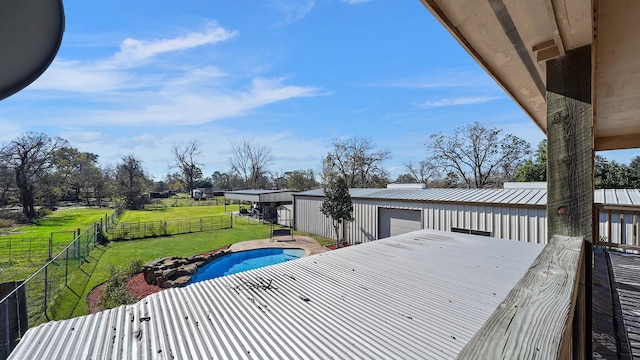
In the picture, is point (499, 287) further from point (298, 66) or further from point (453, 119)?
point (453, 119)

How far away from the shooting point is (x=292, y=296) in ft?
8.14

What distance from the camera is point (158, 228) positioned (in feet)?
59.3

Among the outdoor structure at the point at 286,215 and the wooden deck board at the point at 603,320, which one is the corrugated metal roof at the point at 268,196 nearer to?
the outdoor structure at the point at 286,215

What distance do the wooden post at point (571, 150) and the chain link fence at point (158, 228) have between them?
19364 mm

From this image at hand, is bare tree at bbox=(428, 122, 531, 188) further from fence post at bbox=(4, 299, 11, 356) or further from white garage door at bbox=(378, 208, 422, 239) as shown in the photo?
fence post at bbox=(4, 299, 11, 356)

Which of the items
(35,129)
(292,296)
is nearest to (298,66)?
(292,296)

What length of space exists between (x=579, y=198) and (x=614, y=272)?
3676mm

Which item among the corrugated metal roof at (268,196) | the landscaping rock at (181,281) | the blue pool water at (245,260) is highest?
the corrugated metal roof at (268,196)

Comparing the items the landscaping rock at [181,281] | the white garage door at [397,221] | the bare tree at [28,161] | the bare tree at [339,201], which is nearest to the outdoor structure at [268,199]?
the bare tree at [339,201]

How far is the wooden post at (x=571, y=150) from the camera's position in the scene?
1.67 meters

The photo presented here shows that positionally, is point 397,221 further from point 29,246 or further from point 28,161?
point 28,161

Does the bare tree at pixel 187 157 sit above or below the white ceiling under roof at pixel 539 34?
above

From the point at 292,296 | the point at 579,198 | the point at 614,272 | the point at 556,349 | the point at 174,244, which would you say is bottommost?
the point at 174,244

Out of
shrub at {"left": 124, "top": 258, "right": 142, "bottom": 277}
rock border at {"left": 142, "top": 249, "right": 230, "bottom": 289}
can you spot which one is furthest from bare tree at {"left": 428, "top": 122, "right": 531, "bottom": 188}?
shrub at {"left": 124, "top": 258, "right": 142, "bottom": 277}
